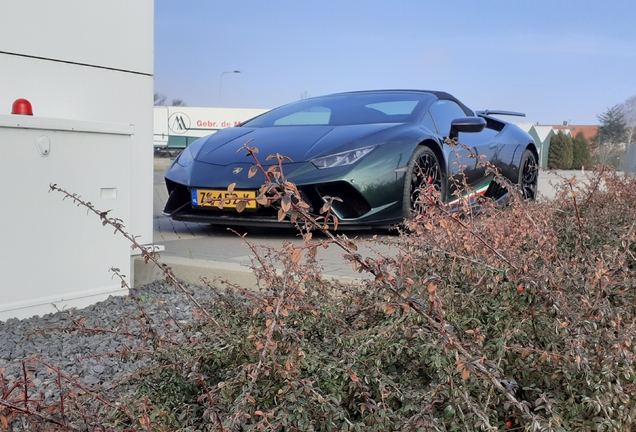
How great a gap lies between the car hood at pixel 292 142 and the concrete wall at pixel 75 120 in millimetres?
1139

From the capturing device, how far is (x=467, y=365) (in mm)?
1256

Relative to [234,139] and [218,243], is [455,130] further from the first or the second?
[218,243]

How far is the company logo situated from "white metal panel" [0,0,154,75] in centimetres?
3993

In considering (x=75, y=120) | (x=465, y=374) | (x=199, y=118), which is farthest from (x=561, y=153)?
(x=465, y=374)

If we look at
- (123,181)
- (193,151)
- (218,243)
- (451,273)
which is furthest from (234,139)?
(451,273)

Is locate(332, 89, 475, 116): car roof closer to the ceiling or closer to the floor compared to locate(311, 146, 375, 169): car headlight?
closer to the ceiling

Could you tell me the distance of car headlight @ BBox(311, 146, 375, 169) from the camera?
468 cm

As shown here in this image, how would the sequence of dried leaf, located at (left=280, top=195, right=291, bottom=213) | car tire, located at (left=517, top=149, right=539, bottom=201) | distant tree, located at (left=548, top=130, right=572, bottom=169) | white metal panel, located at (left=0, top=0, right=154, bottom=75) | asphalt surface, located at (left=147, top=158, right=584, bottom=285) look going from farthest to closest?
1. distant tree, located at (left=548, top=130, right=572, bottom=169)
2. car tire, located at (left=517, top=149, right=539, bottom=201)
3. asphalt surface, located at (left=147, top=158, right=584, bottom=285)
4. white metal panel, located at (left=0, top=0, right=154, bottom=75)
5. dried leaf, located at (left=280, top=195, right=291, bottom=213)

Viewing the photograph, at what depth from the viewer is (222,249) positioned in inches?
179

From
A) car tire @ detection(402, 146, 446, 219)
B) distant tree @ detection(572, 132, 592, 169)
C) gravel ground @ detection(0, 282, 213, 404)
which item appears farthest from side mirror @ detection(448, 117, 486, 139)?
distant tree @ detection(572, 132, 592, 169)

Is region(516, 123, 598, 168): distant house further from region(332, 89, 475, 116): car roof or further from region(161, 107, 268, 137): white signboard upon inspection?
region(332, 89, 475, 116): car roof

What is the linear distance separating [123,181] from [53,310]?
0.78 meters

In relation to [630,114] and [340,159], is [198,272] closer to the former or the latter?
[340,159]

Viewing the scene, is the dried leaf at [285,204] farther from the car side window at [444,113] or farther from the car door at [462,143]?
the car side window at [444,113]
